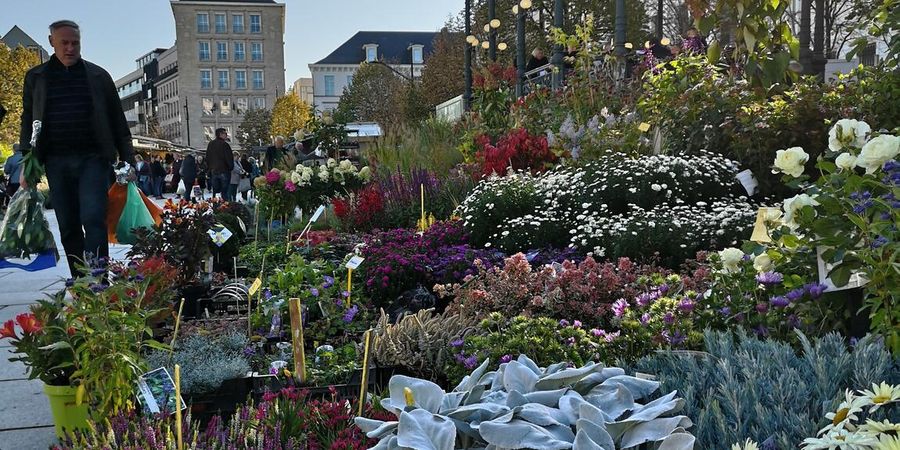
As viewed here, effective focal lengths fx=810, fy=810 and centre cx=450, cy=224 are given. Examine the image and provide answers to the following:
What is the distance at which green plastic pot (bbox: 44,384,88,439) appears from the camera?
9.46 feet

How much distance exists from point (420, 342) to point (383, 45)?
247 ft

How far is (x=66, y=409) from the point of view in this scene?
2.92 metres

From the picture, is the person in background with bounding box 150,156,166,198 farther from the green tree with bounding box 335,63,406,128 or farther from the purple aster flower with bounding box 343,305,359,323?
the purple aster flower with bounding box 343,305,359,323

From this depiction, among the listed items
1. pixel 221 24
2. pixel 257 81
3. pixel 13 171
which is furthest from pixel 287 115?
pixel 13 171

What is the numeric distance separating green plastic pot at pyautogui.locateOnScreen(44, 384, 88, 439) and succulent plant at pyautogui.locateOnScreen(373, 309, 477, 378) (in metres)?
1.12

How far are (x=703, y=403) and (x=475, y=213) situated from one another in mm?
4319

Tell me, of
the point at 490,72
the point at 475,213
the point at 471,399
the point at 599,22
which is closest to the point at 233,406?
the point at 471,399

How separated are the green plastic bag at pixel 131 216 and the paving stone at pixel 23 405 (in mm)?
1861

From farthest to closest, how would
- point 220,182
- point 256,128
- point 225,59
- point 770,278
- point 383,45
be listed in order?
1. point 225,59
2. point 383,45
3. point 256,128
4. point 220,182
5. point 770,278

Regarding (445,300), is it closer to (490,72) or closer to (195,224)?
(195,224)

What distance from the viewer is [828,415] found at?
4.96 ft

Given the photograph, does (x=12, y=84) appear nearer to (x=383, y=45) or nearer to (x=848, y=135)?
(x=848, y=135)

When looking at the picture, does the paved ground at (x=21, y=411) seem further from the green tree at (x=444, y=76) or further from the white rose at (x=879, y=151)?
the green tree at (x=444, y=76)

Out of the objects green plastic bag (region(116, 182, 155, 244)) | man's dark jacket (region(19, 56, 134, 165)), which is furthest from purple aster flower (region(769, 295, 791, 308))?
green plastic bag (region(116, 182, 155, 244))
